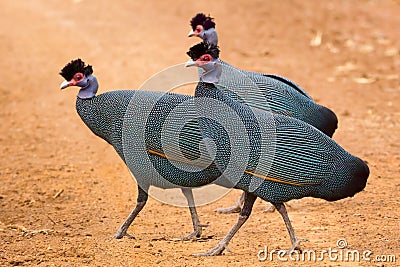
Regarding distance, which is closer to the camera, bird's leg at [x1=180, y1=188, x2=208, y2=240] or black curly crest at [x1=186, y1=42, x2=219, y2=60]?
black curly crest at [x1=186, y1=42, x2=219, y2=60]

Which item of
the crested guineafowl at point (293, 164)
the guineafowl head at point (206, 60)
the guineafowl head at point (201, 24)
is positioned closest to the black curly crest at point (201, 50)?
the guineafowl head at point (206, 60)

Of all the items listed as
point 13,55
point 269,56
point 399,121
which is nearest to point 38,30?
point 13,55

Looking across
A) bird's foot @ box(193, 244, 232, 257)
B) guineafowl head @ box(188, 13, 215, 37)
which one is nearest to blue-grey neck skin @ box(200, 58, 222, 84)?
bird's foot @ box(193, 244, 232, 257)

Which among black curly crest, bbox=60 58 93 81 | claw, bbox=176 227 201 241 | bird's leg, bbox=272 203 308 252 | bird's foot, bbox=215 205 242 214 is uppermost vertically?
black curly crest, bbox=60 58 93 81

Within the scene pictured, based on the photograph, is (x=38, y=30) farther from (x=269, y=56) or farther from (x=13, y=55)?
(x=269, y=56)

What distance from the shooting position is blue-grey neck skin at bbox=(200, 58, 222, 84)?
16.5 ft

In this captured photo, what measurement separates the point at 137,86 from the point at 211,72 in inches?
195

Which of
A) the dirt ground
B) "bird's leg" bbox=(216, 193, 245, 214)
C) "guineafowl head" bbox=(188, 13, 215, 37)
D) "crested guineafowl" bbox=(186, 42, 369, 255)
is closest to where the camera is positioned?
"crested guineafowl" bbox=(186, 42, 369, 255)

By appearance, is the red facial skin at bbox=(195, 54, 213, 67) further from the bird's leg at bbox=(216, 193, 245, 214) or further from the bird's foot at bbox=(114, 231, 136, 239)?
the bird's leg at bbox=(216, 193, 245, 214)

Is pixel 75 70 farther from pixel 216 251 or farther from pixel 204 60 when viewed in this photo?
pixel 216 251

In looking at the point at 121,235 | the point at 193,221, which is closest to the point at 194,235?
the point at 193,221

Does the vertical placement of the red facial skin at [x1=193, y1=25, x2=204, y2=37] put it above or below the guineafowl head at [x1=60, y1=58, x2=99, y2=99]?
above

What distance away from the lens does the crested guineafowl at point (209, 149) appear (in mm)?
4707

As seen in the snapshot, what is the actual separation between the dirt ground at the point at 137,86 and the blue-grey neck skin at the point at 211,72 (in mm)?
1148
